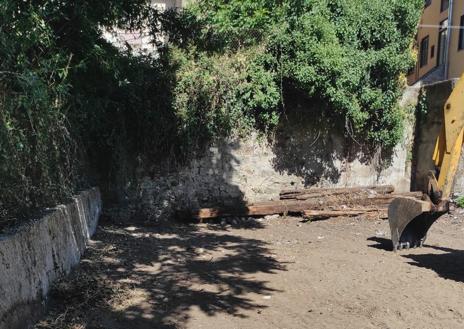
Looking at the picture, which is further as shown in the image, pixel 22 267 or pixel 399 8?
pixel 399 8

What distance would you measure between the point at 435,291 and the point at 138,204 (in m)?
6.35

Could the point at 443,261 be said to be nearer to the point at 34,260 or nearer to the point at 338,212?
the point at 338,212

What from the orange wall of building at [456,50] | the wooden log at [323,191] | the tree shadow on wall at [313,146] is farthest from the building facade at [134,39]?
the orange wall of building at [456,50]

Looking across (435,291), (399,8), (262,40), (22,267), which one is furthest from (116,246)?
(399,8)

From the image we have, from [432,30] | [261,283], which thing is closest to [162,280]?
[261,283]

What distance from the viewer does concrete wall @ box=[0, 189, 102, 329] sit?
342cm

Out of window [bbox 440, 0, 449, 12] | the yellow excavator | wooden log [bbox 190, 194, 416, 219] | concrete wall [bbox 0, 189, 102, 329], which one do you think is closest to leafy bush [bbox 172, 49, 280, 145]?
wooden log [bbox 190, 194, 416, 219]

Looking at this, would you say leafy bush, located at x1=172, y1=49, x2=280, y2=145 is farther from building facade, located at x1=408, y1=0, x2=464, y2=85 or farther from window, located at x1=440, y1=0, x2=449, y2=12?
window, located at x1=440, y1=0, x2=449, y2=12

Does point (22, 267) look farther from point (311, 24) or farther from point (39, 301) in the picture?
point (311, 24)

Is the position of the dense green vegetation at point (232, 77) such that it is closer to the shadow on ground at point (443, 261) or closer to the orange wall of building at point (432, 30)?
the shadow on ground at point (443, 261)

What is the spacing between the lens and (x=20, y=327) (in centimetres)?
356

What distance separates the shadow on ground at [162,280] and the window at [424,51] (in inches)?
940

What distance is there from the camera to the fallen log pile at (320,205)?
9781 millimetres

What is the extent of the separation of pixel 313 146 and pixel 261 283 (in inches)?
227
